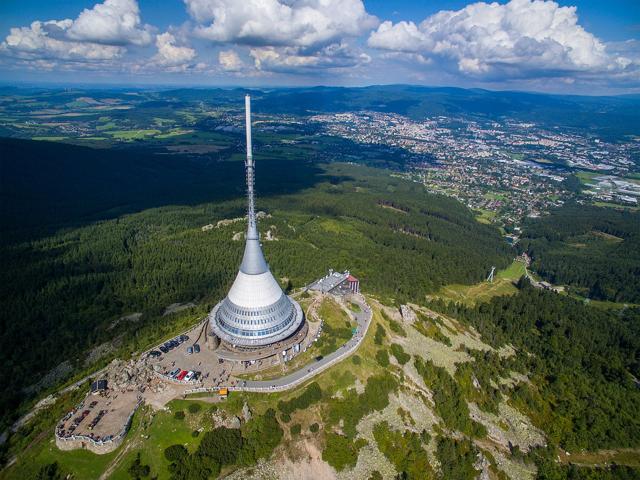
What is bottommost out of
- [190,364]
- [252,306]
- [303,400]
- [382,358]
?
[382,358]

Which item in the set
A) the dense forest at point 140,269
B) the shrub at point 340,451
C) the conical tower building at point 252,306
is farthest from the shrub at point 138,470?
the dense forest at point 140,269

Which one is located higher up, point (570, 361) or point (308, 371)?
point (308, 371)

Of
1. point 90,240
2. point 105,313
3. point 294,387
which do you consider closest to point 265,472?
point 294,387

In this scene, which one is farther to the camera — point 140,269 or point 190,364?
point 140,269

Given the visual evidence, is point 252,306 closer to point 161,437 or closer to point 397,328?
point 161,437

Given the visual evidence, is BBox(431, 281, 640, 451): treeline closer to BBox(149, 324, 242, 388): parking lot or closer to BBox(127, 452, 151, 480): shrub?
BBox(149, 324, 242, 388): parking lot

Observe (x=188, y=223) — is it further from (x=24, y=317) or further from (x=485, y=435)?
(x=485, y=435)

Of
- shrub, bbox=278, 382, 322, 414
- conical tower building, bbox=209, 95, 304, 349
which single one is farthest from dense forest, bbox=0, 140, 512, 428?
shrub, bbox=278, 382, 322, 414

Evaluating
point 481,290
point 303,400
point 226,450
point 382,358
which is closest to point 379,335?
point 382,358
